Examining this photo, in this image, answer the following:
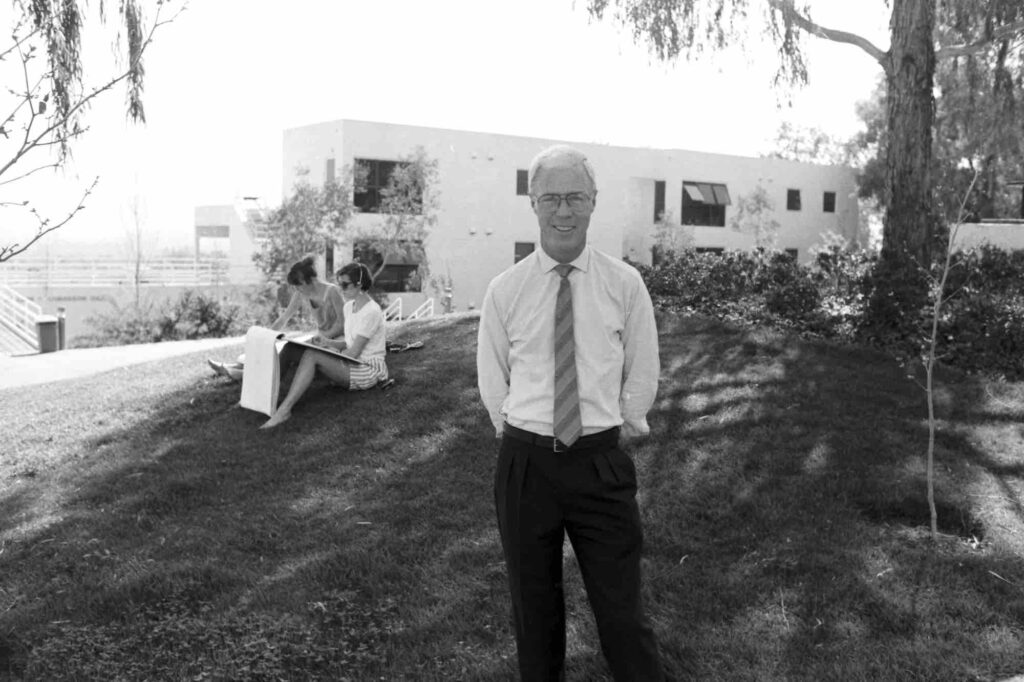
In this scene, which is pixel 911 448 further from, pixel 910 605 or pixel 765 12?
pixel 765 12

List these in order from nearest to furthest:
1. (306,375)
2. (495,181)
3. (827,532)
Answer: (827,532)
(306,375)
(495,181)

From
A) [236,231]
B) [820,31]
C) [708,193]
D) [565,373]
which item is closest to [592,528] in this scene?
[565,373]

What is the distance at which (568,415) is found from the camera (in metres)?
3.25

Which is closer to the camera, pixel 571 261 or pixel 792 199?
pixel 571 261

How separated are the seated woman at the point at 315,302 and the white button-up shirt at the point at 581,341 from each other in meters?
5.64

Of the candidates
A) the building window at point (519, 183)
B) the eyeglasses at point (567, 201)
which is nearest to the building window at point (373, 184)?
the building window at point (519, 183)

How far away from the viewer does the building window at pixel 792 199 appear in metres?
42.1

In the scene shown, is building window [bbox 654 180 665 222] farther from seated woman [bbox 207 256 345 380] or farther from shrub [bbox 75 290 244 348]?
seated woman [bbox 207 256 345 380]

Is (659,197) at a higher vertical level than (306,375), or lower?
higher

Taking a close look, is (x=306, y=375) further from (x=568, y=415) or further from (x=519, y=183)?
(x=519, y=183)

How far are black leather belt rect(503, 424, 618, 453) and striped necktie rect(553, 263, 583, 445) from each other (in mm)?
30

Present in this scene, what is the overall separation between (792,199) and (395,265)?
19042 mm

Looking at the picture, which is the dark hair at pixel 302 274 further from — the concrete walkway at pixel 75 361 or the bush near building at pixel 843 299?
the concrete walkway at pixel 75 361

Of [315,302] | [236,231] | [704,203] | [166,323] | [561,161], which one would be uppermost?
[704,203]
